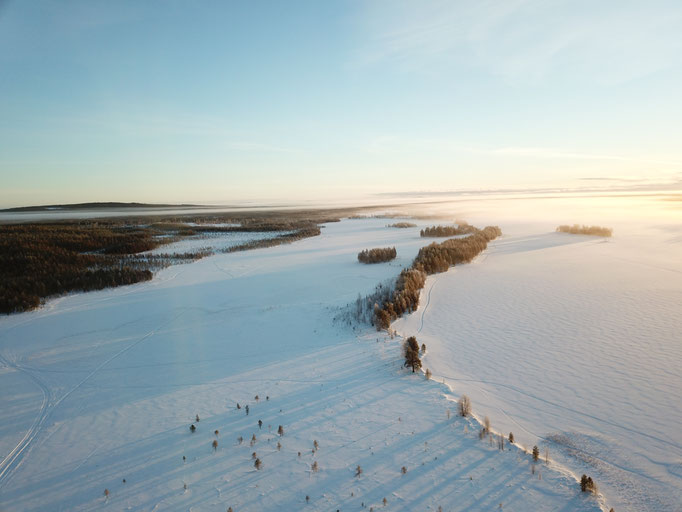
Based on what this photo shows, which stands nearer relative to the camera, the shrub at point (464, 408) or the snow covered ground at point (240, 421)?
the snow covered ground at point (240, 421)

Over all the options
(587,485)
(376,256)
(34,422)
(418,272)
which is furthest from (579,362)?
(376,256)

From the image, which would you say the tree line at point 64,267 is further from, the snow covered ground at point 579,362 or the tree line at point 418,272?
the snow covered ground at point 579,362

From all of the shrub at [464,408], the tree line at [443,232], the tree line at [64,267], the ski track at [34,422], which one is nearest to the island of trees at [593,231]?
the tree line at [443,232]

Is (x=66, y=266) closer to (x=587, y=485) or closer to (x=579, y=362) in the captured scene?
(x=579, y=362)

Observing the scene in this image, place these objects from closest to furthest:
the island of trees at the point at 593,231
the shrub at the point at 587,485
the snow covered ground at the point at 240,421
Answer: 1. the shrub at the point at 587,485
2. the snow covered ground at the point at 240,421
3. the island of trees at the point at 593,231

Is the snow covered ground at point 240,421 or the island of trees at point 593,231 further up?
the snow covered ground at point 240,421

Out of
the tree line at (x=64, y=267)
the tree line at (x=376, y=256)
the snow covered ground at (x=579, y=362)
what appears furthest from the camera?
the tree line at (x=376, y=256)
